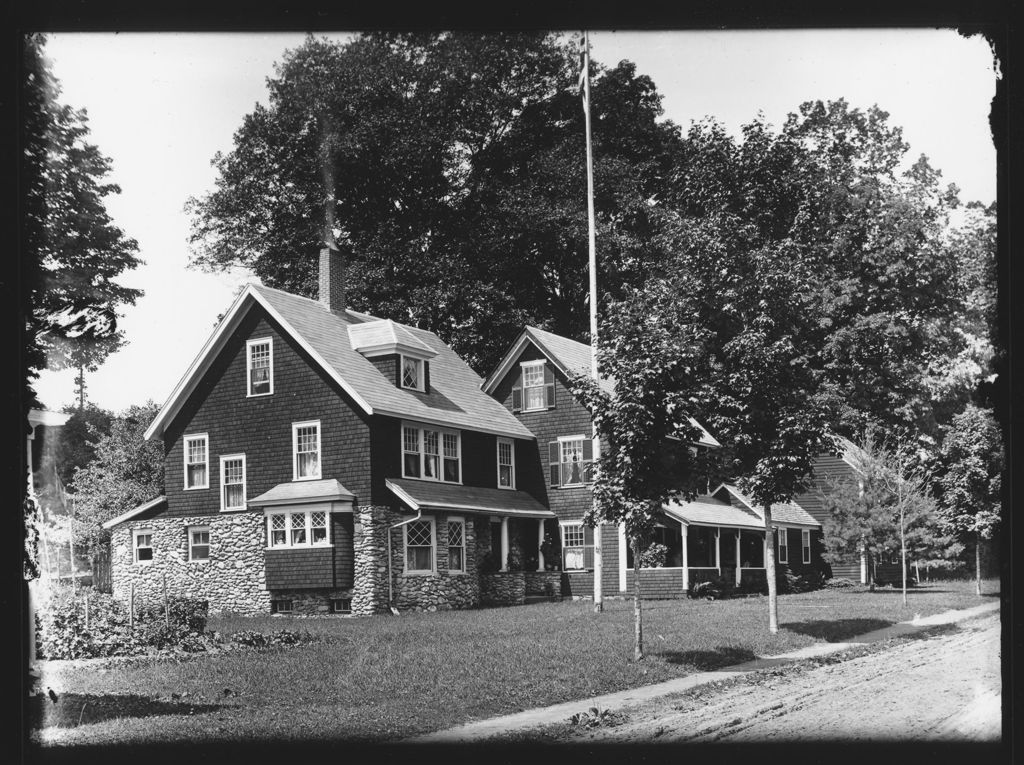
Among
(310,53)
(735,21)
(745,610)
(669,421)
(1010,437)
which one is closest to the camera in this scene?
(1010,437)

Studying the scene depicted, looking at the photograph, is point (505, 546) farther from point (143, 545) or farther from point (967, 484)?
point (967, 484)

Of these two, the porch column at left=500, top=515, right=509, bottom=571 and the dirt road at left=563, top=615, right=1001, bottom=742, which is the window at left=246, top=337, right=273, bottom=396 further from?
the dirt road at left=563, top=615, right=1001, bottom=742

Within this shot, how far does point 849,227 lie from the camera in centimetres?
3341

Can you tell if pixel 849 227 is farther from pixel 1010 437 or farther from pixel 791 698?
pixel 1010 437

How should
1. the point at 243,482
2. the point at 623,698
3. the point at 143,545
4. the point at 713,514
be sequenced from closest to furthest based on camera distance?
the point at 623,698 < the point at 243,482 < the point at 143,545 < the point at 713,514

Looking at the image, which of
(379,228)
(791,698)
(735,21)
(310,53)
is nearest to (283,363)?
(379,228)

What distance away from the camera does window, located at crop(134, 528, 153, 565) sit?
30.2 m

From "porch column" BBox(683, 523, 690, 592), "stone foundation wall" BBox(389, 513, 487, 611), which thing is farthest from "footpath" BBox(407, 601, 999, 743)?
"stone foundation wall" BBox(389, 513, 487, 611)

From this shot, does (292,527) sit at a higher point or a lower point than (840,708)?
higher

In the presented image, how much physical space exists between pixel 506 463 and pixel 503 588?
4353 millimetres

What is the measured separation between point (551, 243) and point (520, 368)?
203 inches

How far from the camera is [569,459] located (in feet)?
115

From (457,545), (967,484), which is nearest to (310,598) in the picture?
(457,545)

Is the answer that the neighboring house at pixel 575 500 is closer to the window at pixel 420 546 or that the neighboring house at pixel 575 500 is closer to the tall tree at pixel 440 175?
the tall tree at pixel 440 175
